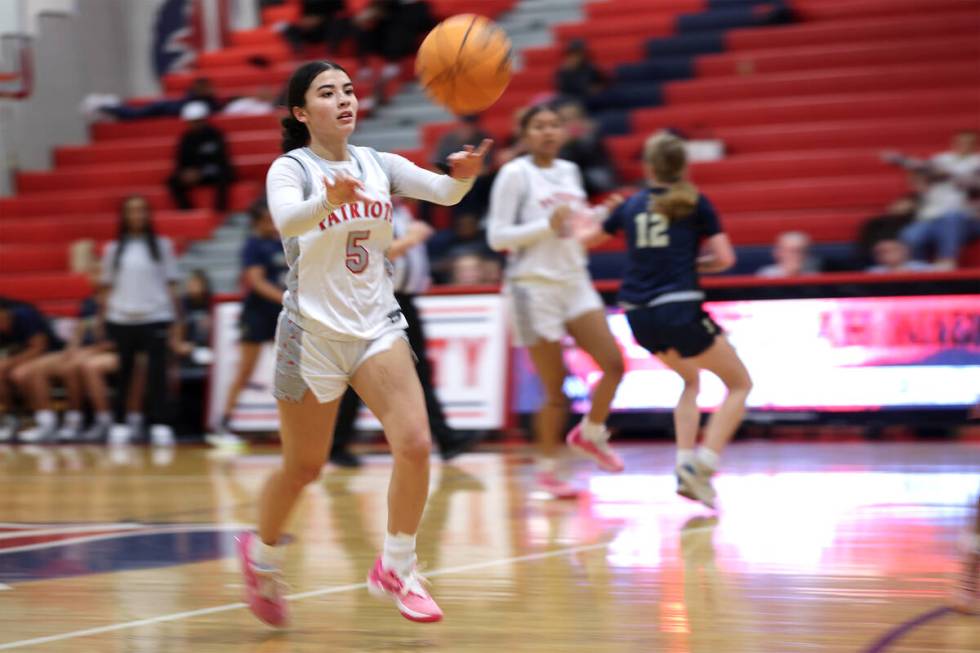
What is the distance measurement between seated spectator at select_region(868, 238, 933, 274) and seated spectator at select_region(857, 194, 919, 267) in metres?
0.32

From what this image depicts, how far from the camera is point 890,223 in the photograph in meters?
12.0

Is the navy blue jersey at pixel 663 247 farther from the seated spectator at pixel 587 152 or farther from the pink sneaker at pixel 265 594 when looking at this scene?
the seated spectator at pixel 587 152

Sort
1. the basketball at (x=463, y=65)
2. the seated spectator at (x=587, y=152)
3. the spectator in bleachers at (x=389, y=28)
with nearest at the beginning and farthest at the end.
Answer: the basketball at (x=463, y=65)
the seated spectator at (x=587, y=152)
the spectator in bleachers at (x=389, y=28)

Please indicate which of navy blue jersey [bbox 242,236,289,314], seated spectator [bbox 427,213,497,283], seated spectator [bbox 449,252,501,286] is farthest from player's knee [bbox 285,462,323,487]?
seated spectator [bbox 427,213,497,283]

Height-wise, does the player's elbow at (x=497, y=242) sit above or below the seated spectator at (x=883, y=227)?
above

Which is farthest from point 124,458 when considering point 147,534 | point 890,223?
point 890,223

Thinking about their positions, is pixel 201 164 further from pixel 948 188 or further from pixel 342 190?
pixel 342 190

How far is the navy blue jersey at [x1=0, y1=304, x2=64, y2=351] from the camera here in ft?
45.6

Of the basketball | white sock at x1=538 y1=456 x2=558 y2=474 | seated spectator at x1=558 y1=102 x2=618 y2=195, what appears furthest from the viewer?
seated spectator at x1=558 y1=102 x2=618 y2=195

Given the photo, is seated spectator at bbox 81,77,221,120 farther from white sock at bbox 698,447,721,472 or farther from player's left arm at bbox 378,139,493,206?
player's left arm at bbox 378,139,493,206

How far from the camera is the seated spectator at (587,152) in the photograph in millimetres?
13211

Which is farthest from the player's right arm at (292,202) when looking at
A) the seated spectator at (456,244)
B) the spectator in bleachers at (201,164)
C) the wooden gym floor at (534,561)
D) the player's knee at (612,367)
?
the spectator in bleachers at (201,164)

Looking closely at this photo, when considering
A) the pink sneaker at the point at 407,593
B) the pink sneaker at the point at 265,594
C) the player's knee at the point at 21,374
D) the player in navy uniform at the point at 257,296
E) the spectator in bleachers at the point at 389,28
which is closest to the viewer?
the pink sneaker at the point at 407,593

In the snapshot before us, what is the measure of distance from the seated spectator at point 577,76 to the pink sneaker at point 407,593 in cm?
1148
